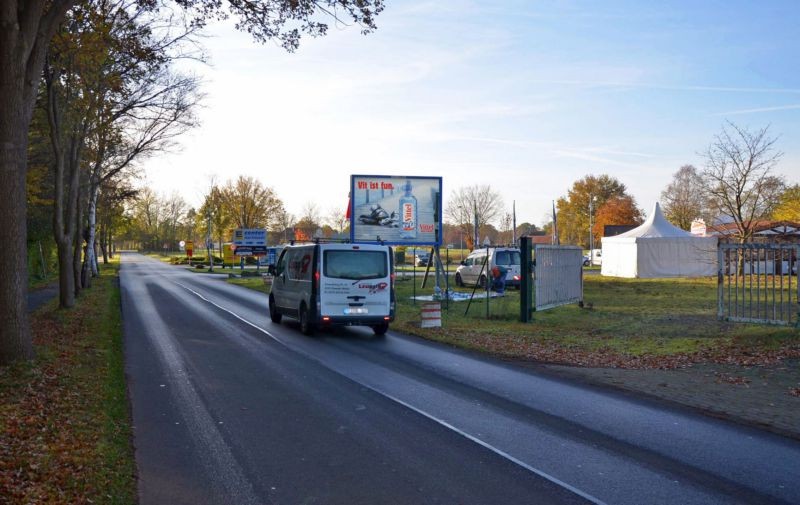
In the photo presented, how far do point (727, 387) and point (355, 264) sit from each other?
342 inches

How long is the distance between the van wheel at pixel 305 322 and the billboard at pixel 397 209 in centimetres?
1174

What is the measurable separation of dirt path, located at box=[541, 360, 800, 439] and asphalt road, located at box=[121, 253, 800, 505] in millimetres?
523

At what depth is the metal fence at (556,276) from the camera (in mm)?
19172

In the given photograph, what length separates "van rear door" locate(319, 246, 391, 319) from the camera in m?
16.0

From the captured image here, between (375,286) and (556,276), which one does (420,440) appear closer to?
(375,286)

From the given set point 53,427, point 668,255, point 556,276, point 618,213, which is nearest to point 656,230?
point 668,255

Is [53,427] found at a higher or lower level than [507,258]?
lower

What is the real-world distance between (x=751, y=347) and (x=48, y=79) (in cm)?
1694

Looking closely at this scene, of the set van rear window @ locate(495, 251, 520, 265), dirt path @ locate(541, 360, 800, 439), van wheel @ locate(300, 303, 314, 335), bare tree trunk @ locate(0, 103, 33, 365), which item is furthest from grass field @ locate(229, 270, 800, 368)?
bare tree trunk @ locate(0, 103, 33, 365)

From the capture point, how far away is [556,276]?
67.3 ft

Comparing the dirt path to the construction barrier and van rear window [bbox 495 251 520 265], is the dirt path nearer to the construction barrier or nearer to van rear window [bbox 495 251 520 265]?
the construction barrier

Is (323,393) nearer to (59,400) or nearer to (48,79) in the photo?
(59,400)

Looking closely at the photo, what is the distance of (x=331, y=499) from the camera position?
541 centimetres

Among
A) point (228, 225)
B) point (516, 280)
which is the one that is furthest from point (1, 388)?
point (228, 225)
